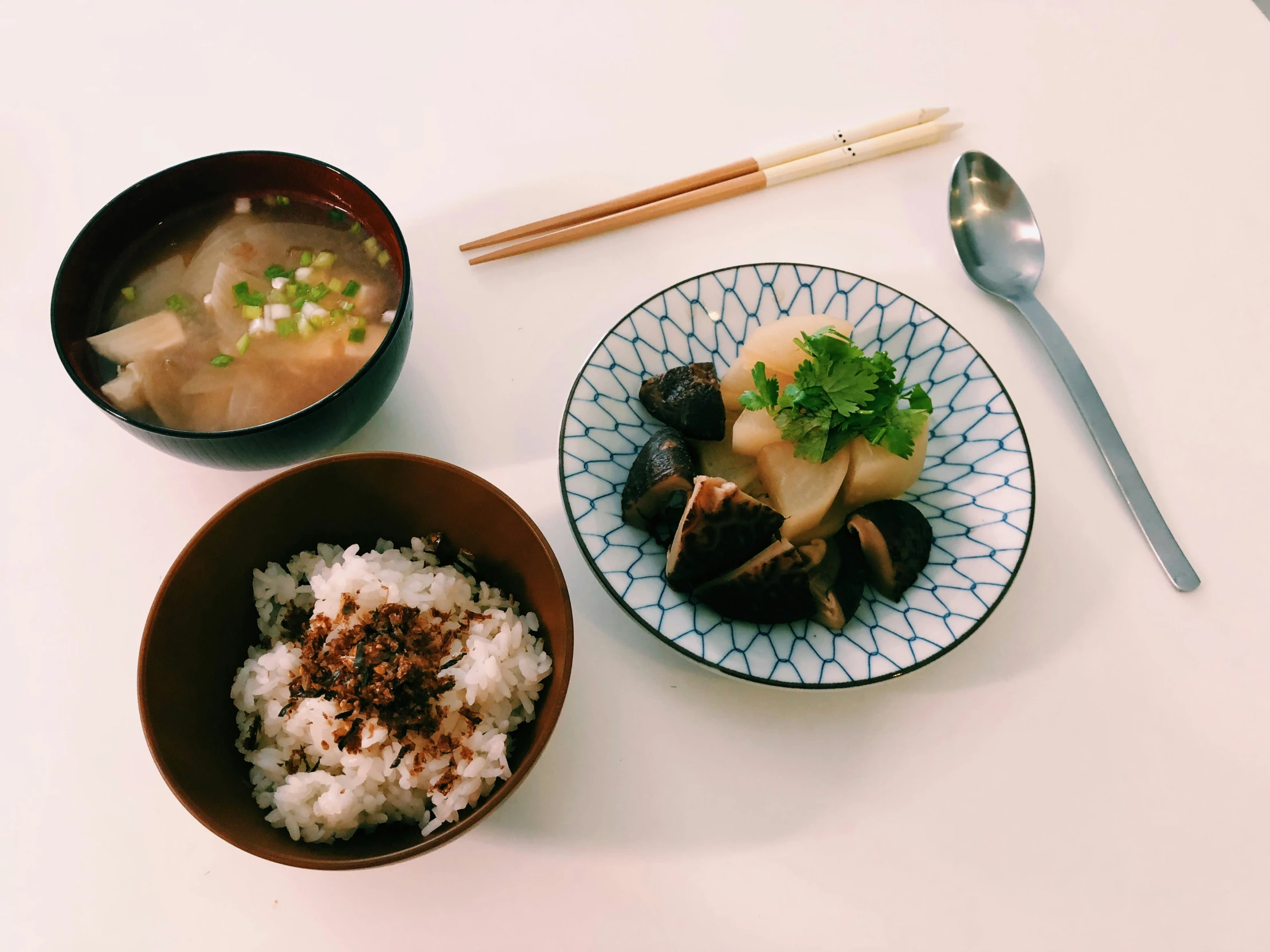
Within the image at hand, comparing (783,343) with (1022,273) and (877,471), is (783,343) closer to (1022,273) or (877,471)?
(877,471)

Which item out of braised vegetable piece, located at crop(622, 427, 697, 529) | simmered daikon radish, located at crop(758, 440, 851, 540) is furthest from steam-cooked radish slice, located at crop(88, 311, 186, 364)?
simmered daikon radish, located at crop(758, 440, 851, 540)

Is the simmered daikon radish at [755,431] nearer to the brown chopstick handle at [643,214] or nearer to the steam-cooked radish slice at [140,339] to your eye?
the brown chopstick handle at [643,214]

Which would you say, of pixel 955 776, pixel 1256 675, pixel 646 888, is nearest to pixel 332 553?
pixel 646 888

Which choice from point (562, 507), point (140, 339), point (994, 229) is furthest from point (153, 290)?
point (994, 229)

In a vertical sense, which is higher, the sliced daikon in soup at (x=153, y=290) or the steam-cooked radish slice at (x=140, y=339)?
the sliced daikon in soup at (x=153, y=290)

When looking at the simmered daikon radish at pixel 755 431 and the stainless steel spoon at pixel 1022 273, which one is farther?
the stainless steel spoon at pixel 1022 273

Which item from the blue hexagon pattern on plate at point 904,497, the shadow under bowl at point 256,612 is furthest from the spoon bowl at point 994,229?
the shadow under bowl at point 256,612

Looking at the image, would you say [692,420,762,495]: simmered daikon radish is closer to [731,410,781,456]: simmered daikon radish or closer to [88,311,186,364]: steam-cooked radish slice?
[731,410,781,456]: simmered daikon radish

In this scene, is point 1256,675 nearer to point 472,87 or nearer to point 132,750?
point 132,750
